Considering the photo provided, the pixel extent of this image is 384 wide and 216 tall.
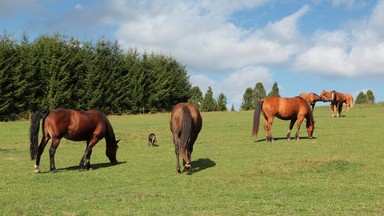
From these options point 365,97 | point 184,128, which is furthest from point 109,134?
point 365,97

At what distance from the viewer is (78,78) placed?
44062mm

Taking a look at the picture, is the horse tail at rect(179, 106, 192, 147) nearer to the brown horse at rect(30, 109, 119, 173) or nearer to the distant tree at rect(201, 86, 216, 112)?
the brown horse at rect(30, 109, 119, 173)

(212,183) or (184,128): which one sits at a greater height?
(184,128)

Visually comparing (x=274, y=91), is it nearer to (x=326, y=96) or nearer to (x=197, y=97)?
(x=197, y=97)

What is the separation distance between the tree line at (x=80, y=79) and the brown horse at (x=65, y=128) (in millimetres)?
27358

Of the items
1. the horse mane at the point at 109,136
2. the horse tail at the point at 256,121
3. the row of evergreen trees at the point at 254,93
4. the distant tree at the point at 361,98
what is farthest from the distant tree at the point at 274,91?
the horse mane at the point at 109,136

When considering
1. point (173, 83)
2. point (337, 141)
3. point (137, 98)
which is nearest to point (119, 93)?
point (137, 98)

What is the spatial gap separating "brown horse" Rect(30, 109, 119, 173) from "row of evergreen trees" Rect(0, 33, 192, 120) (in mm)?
27578

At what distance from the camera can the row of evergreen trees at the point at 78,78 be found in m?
38.7

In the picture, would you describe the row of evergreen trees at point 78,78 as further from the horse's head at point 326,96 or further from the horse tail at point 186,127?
the horse tail at point 186,127

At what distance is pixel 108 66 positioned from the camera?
48031mm

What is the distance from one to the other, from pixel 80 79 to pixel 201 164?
3336cm

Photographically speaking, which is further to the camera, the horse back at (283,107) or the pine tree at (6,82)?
the pine tree at (6,82)

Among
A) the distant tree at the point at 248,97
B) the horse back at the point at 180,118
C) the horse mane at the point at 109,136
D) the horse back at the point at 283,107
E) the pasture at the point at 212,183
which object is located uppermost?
the distant tree at the point at 248,97
